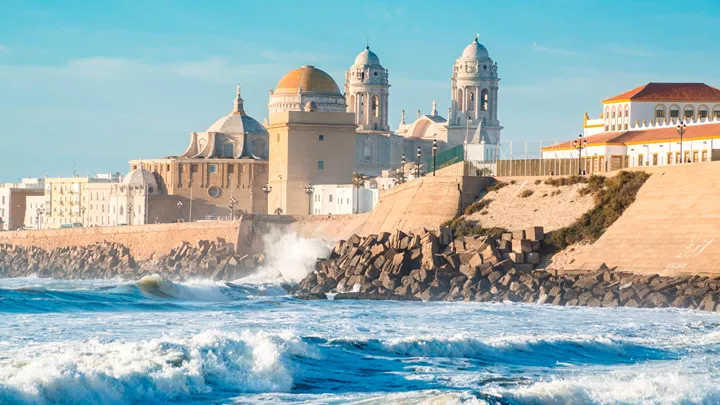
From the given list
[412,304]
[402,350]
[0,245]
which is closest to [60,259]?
[0,245]

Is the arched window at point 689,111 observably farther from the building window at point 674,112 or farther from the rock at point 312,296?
the rock at point 312,296

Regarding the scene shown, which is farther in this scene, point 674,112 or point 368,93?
point 368,93

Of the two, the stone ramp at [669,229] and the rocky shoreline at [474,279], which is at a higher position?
the stone ramp at [669,229]

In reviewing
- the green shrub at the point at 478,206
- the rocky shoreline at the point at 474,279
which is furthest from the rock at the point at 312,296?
the green shrub at the point at 478,206

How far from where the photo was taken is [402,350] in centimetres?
2631

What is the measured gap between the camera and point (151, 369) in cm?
2189

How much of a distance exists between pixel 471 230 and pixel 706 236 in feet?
34.9

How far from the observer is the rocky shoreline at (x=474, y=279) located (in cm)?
3725

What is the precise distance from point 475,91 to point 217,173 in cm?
2737

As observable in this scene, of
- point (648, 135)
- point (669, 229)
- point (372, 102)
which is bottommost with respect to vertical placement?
point (669, 229)

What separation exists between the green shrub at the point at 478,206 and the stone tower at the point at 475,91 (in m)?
59.5

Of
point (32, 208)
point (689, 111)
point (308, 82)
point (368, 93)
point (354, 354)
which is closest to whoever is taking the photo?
point (354, 354)

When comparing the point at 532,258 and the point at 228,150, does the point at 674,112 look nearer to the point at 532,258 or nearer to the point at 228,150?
the point at 532,258

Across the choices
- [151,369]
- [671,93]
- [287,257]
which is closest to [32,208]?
[287,257]
